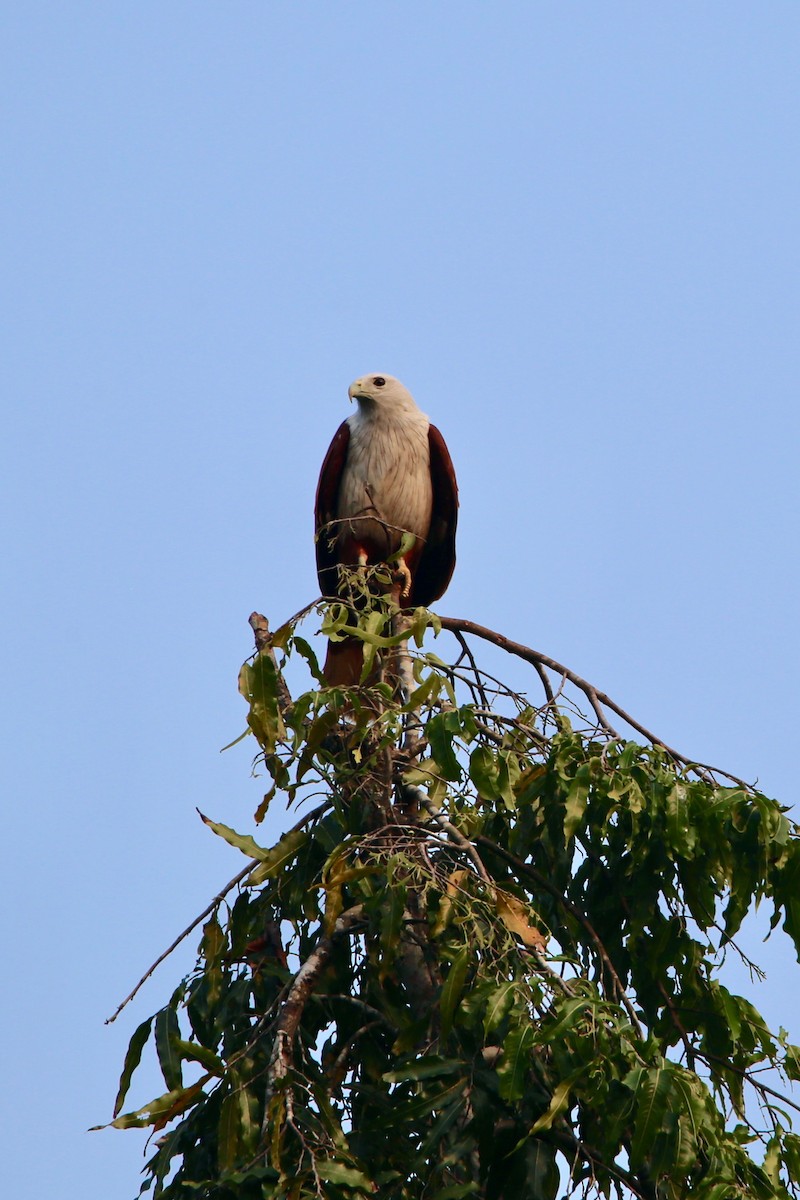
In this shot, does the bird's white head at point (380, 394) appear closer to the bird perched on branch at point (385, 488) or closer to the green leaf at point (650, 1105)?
the bird perched on branch at point (385, 488)

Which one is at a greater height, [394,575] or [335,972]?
[394,575]

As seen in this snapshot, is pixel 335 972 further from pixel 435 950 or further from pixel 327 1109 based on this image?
pixel 327 1109

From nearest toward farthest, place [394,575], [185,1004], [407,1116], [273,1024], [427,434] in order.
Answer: [407,1116] → [273,1024] → [185,1004] → [394,575] → [427,434]

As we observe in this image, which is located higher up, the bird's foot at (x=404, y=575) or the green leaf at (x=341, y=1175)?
the bird's foot at (x=404, y=575)

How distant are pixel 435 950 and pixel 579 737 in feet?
2.40

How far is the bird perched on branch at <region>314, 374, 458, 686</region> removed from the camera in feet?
22.7

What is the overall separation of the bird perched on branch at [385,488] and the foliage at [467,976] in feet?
7.60

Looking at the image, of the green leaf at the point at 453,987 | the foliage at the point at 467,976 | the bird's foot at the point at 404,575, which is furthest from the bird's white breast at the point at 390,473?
the green leaf at the point at 453,987

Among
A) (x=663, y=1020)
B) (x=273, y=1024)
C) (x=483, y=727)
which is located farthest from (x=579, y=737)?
(x=273, y=1024)

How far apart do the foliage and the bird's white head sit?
107 inches

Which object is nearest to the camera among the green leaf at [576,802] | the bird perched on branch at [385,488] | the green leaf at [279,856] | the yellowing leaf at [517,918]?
the yellowing leaf at [517,918]

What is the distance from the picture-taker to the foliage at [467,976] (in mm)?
3367

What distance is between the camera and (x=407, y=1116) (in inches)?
137

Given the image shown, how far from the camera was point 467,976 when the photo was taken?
3.68m
